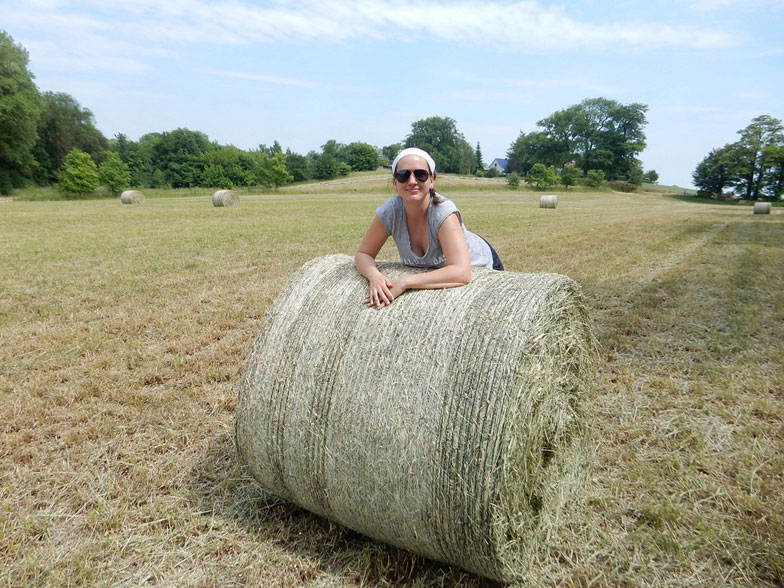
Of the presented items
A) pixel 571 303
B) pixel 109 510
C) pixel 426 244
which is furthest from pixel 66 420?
pixel 571 303

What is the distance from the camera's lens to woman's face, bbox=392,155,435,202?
2816mm

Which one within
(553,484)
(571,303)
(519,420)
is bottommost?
(553,484)

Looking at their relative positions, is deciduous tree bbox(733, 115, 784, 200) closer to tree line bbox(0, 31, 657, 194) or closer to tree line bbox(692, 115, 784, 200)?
tree line bbox(692, 115, 784, 200)

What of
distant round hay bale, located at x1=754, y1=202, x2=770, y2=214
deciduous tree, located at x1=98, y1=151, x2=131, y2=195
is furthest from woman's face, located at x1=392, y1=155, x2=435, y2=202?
deciduous tree, located at x1=98, y1=151, x2=131, y2=195

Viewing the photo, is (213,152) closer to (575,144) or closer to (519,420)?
(575,144)

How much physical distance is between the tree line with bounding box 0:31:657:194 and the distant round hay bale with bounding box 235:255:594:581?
51.3 metres

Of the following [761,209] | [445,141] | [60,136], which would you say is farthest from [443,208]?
[445,141]

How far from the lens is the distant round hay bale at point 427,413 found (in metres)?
2.12

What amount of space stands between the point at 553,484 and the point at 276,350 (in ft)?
5.53

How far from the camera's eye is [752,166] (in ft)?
209

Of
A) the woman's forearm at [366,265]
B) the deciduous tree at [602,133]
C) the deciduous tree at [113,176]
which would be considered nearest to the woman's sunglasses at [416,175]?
the woman's forearm at [366,265]

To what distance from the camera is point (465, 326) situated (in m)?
2.32

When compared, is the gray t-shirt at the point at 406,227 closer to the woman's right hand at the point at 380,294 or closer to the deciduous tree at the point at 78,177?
the woman's right hand at the point at 380,294

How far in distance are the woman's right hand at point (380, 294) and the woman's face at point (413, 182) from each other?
55cm
